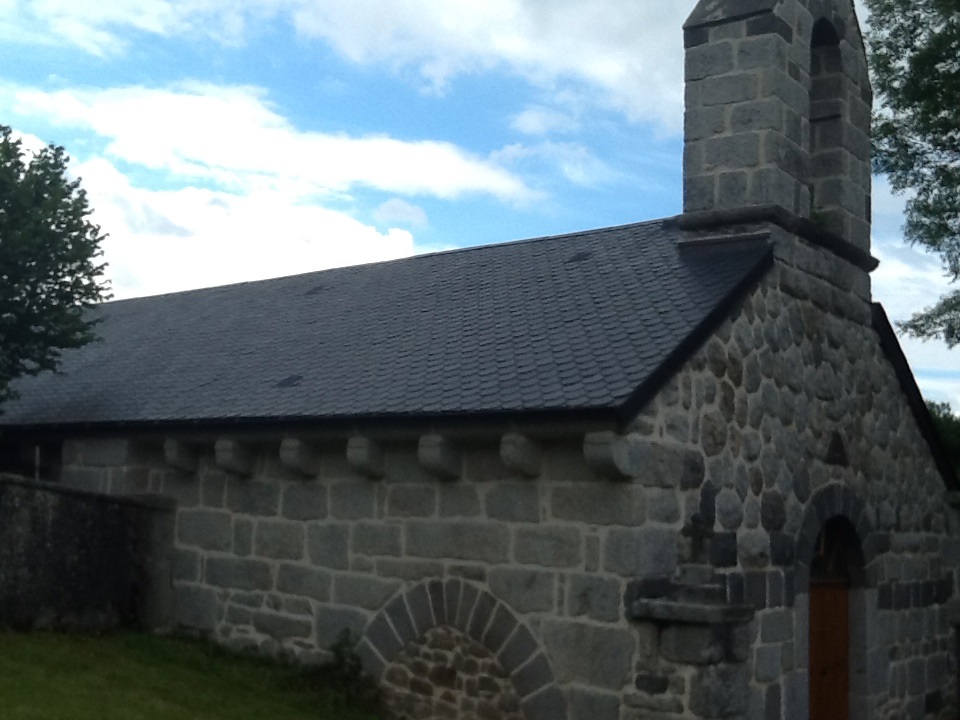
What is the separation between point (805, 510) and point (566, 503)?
7.97 ft

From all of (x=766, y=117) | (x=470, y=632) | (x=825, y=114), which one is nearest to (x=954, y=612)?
(x=825, y=114)

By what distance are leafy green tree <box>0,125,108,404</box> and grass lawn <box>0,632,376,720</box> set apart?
3624mm

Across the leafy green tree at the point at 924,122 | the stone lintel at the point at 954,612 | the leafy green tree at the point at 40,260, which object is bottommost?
the stone lintel at the point at 954,612

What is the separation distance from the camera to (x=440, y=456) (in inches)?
294

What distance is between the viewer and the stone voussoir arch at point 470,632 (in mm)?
7129

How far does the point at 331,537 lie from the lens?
8469mm

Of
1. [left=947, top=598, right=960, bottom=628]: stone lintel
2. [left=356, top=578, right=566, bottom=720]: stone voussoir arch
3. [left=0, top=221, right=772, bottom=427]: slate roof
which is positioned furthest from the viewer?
[left=947, top=598, right=960, bottom=628]: stone lintel

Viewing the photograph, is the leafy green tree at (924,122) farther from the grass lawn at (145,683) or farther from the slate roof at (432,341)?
the grass lawn at (145,683)

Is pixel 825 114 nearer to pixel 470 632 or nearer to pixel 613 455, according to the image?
pixel 613 455

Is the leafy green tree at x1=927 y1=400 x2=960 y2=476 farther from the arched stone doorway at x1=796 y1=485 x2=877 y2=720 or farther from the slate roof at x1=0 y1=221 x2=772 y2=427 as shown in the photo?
the slate roof at x1=0 y1=221 x2=772 y2=427

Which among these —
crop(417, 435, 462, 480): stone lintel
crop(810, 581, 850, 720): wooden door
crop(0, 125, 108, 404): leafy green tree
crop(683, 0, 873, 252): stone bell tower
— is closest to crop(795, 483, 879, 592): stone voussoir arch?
crop(810, 581, 850, 720): wooden door

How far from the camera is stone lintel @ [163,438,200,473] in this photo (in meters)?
9.36

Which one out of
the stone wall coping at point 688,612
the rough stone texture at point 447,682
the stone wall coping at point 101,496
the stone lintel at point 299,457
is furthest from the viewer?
the stone wall coping at point 101,496

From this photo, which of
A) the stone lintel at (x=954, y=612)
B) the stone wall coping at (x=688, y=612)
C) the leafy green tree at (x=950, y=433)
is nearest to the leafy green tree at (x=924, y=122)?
the leafy green tree at (x=950, y=433)
